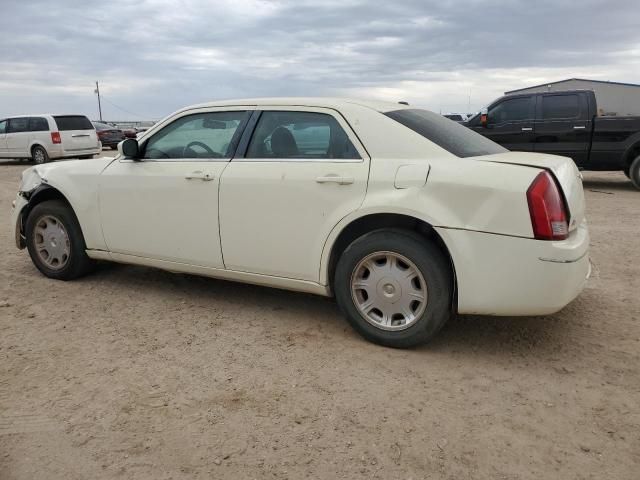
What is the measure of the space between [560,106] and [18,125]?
16.5m

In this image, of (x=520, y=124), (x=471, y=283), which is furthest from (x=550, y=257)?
(x=520, y=124)

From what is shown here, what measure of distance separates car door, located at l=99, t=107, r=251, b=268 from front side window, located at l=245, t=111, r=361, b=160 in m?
0.19

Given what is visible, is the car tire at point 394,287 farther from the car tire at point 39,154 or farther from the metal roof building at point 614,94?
the metal roof building at point 614,94

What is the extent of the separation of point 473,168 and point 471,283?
660 millimetres

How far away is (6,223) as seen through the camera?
26.3ft

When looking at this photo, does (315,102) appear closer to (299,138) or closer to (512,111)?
(299,138)

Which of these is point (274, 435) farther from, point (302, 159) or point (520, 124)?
point (520, 124)

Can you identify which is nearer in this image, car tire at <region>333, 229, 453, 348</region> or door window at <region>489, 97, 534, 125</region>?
car tire at <region>333, 229, 453, 348</region>

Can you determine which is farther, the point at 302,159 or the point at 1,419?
the point at 302,159

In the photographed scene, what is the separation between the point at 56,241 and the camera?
4812 mm

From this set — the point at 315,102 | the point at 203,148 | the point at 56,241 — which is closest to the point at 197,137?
the point at 203,148

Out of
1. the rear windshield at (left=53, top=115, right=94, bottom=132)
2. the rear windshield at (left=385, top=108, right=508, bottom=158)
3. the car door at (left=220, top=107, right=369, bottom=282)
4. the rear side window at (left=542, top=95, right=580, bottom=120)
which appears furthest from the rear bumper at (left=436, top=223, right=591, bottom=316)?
the rear windshield at (left=53, top=115, right=94, bottom=132)

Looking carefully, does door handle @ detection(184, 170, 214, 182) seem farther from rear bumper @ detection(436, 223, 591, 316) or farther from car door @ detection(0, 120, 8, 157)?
car door @ detection(0, 120, 8, 157)

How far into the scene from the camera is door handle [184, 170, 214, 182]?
154 inches
